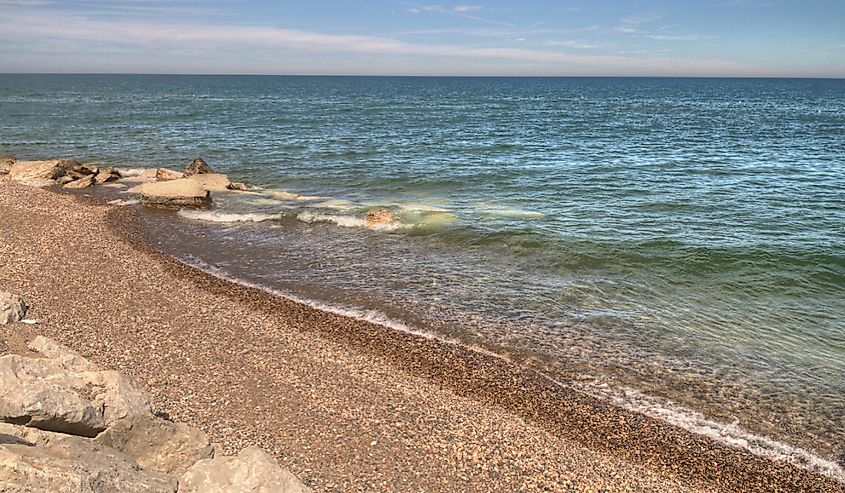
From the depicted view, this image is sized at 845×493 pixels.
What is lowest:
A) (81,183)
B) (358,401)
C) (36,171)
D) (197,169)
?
(358,401)

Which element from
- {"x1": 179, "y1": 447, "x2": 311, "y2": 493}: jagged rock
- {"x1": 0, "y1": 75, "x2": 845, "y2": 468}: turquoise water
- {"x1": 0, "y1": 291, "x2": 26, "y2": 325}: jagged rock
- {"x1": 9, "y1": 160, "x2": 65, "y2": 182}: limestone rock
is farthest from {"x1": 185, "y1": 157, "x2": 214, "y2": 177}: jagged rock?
{"x1": 179, "y1": 447, "x2": 311, "y2": 493}: jagged rock

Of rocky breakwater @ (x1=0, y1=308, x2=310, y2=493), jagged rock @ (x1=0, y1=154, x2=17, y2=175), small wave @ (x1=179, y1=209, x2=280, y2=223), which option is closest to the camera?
rocky breakwater @ (x1=0, y1=308, x2=310, y2=493)

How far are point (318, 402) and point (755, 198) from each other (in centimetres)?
2654

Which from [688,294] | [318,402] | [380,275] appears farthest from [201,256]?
[688,294]

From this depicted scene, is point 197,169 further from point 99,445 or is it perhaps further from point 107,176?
point 99,445

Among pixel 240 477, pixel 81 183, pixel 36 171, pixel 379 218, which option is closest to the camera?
pixel 240 477

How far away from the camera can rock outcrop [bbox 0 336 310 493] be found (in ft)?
17.0

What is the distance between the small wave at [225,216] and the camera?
2616 centimetres

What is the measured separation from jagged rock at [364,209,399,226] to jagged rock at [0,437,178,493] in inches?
752

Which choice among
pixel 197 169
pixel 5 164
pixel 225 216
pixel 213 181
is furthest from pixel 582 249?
pixel 5 164

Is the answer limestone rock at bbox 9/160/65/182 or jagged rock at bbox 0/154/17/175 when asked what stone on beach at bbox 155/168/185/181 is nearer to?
limestone rock at bbox 9/160/65/182

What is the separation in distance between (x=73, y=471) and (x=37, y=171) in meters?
33.4

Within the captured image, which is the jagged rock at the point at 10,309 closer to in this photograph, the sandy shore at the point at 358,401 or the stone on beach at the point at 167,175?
the sandy shore at the point at 358,401

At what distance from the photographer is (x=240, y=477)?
6262 mm
